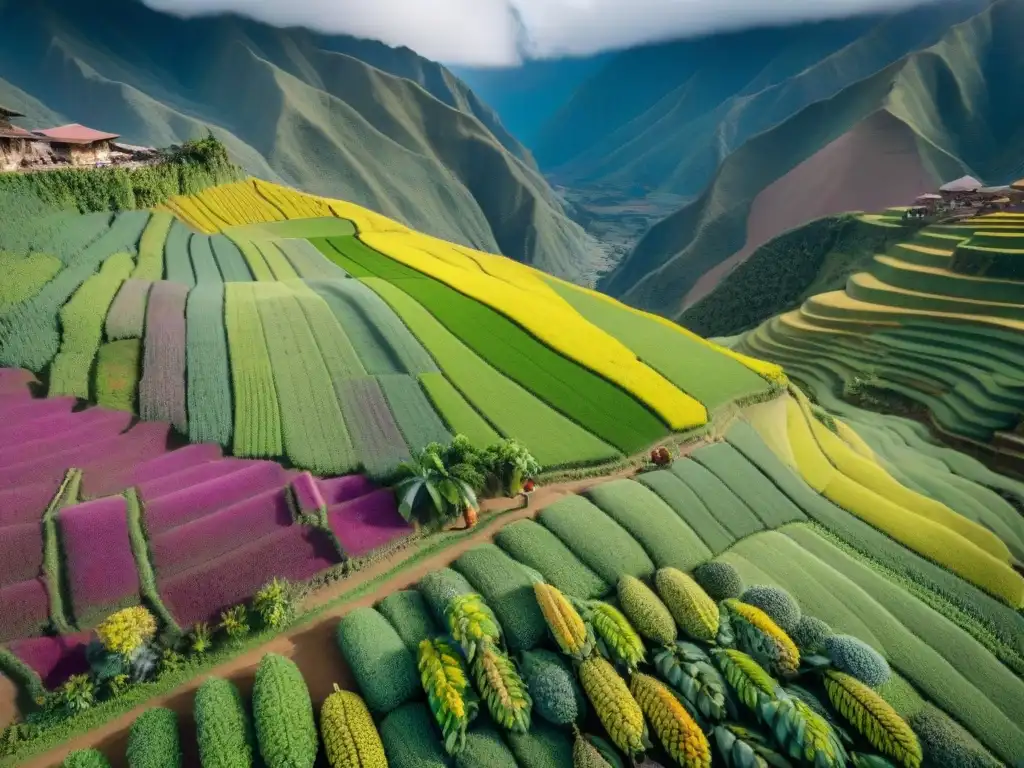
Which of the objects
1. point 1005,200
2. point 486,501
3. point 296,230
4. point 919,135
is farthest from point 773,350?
point 919,135

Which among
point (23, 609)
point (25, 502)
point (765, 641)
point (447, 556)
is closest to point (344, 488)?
point (447, 556)

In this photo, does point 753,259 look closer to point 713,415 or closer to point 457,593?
point 713,415

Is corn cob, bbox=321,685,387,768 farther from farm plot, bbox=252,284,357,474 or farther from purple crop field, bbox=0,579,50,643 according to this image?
farm plot, bbox=252,284,357,474

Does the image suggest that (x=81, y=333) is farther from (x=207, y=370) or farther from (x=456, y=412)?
(x=456, y=412)

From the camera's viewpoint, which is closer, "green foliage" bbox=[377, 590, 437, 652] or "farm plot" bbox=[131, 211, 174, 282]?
"green foliage" bbox=[377, 590, 437, 652]

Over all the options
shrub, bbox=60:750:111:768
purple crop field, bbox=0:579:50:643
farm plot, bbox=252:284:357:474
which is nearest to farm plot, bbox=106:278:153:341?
farm plot, bbox=252:284:357:474
